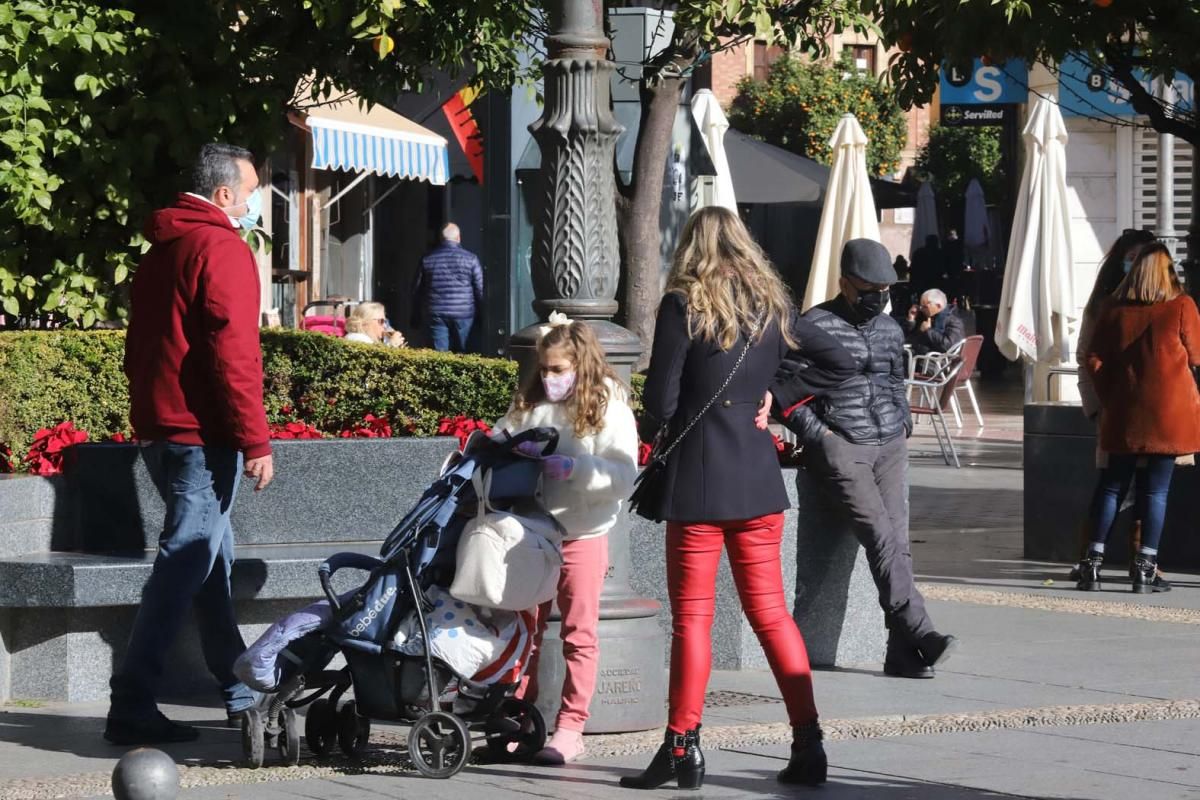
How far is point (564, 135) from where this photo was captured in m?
7.11

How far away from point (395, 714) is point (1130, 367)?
574 centimetres

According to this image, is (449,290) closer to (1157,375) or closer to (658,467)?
(1157,375)

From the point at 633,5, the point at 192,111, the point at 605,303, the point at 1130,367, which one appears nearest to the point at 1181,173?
the point at 633,5

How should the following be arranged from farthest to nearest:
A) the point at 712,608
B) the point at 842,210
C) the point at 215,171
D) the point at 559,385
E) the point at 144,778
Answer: the point at 842,210 < the point at 215,171 < the point at 559,385 < the point at 712,608 < the point at 144,778

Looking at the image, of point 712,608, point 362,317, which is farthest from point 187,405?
point 362,317

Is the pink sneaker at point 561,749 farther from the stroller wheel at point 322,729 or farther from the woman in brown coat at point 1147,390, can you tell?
the woman in brown coat at point 1147,390

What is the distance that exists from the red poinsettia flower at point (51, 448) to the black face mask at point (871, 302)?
321 cm

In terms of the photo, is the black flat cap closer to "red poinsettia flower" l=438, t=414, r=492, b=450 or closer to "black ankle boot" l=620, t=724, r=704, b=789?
"red poinsettia flower" l=438, t=414, r=492, b=450

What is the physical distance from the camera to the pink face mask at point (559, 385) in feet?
21.0

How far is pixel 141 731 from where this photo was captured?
666 cm

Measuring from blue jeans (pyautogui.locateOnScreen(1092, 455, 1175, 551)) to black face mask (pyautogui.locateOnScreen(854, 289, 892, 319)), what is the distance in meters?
3.30

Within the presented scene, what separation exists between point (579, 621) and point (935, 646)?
6.98 feet

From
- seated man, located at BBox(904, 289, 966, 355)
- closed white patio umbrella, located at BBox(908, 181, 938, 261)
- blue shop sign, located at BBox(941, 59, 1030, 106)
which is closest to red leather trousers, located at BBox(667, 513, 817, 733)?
seated man, located at BBox(904, 289, 966, 355)

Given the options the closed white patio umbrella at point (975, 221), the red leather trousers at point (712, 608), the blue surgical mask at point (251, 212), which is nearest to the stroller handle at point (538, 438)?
the red leather trousers at point (712, 608)
